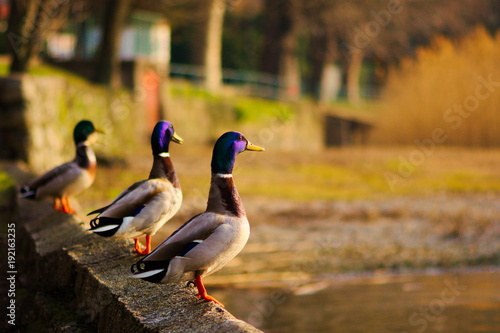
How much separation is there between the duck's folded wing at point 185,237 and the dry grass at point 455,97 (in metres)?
16.9

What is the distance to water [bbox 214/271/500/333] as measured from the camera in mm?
7000

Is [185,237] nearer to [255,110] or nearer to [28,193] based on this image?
[28,193]

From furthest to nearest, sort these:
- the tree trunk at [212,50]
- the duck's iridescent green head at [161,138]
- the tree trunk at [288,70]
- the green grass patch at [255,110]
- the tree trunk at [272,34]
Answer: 1. the tree trunk at [288,70]
2. the tree trunk at [272,34]
3. the tree trunk at [212,50]
4. the green grass patch at [255,110]
5. the duck's iridescent green head at [161,138]

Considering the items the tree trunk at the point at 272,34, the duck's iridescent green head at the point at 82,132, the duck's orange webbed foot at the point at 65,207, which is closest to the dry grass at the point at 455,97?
the tree trunk at the point at 272,34

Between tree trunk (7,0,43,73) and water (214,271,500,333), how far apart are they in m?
7.65

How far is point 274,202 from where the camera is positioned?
13469mm

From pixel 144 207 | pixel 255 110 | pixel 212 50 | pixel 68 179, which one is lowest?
pixel 255 110

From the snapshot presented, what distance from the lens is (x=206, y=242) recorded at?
12.4 feet

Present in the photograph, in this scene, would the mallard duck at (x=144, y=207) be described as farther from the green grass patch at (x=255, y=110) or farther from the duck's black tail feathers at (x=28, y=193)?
the green grass patch at (x=255, y=110)

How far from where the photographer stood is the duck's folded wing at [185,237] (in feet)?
12.4

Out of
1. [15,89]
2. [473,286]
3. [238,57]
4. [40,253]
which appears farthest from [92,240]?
[238,57]

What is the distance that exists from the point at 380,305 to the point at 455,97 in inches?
542

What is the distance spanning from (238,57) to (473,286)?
112 ft

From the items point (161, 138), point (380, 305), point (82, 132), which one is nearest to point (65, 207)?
point (82, 132)
